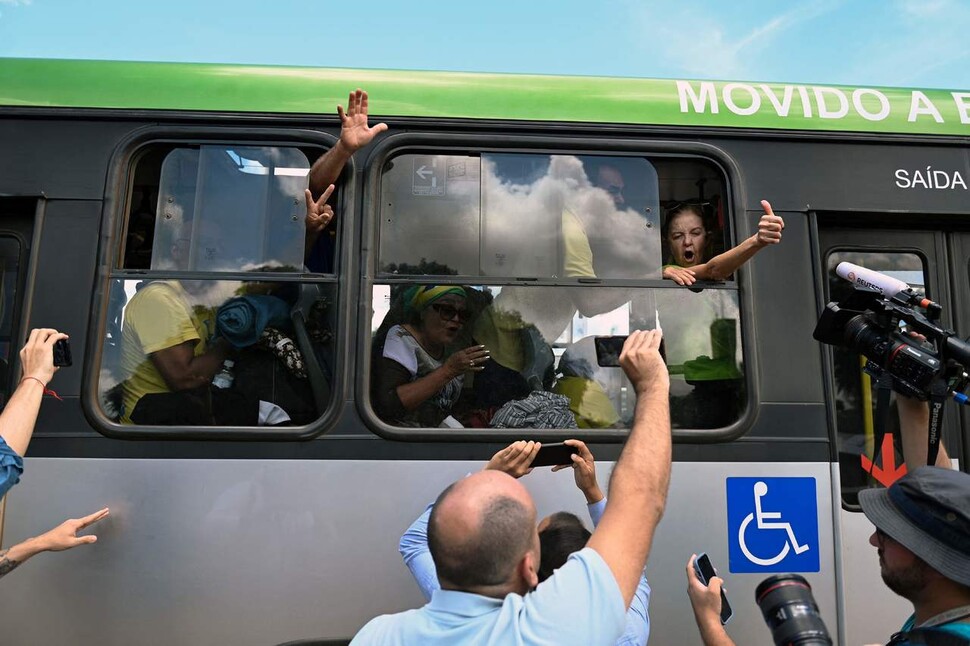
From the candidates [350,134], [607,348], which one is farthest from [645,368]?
[350,134]

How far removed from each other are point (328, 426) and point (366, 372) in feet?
0.84

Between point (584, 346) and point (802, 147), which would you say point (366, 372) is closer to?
point (584, 346)

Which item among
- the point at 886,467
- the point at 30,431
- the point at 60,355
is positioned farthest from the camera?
the point at 886,467

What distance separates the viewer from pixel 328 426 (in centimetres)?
301

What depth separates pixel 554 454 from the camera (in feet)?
8.52

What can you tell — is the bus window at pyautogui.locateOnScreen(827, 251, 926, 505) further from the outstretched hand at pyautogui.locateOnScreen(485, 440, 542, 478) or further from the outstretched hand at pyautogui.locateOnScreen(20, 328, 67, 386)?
the outstretched hand at pyautogui.locateOnScreen(20, 328, 67, 386)

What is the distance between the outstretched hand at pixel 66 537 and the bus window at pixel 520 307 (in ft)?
3.74

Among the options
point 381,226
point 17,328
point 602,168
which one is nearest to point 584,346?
point 602,168

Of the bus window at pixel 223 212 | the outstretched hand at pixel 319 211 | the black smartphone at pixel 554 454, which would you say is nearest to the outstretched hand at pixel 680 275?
the black smartphone at pixel 554 454

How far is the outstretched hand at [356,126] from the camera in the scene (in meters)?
3.00

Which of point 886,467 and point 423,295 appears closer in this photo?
point 423,295

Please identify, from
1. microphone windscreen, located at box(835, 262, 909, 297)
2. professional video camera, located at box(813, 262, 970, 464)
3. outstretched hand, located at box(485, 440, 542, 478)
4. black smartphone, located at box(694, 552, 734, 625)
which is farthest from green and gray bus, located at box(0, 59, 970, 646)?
black smartphone, located at box(694, 552, 734, 625)

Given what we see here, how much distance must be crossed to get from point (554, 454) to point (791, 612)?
1.14m

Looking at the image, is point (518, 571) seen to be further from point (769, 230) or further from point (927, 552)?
point (769, 230)
